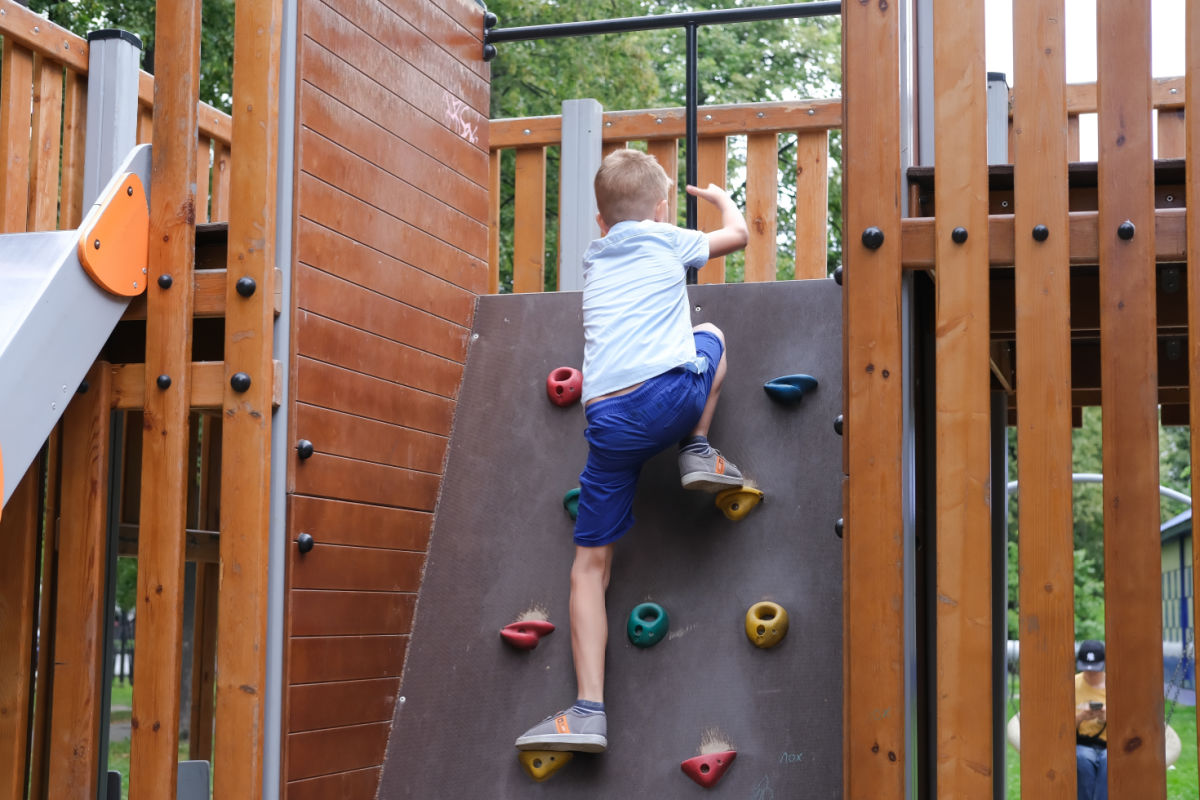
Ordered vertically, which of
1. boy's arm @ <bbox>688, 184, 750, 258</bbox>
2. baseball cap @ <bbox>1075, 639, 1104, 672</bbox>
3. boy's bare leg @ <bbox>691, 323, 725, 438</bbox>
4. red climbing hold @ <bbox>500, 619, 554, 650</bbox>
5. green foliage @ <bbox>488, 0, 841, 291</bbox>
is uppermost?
green foliage @ <bbox>488, 0, 841, 291</bbox>

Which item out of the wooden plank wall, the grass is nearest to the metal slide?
the wooden plank wall

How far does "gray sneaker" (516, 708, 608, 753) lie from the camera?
333cm

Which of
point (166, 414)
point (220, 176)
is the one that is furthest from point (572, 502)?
point (220, 176)

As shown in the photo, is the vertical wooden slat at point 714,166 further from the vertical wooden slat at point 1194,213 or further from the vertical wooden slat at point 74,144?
the vertical wooden slat at point 1194,213

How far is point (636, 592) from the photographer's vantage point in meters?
3.73

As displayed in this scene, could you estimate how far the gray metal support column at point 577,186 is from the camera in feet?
17.4

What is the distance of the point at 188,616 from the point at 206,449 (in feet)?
38.6

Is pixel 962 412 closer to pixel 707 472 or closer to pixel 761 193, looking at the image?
pixel 707 472

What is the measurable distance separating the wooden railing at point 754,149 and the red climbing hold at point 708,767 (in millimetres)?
2935

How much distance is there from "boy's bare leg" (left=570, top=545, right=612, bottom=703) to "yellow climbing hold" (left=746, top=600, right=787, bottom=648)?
0.40 m

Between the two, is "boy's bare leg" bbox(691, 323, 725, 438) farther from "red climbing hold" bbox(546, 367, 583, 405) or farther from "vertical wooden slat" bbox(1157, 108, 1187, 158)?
"vertical wooden slat" bbox(1157, 108, 1187, 158)

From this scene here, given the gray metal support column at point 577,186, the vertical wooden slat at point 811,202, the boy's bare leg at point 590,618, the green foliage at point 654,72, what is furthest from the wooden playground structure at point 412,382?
the green foliage at point 654,72

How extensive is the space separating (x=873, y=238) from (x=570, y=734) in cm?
145

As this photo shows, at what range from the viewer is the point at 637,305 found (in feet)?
12.1
